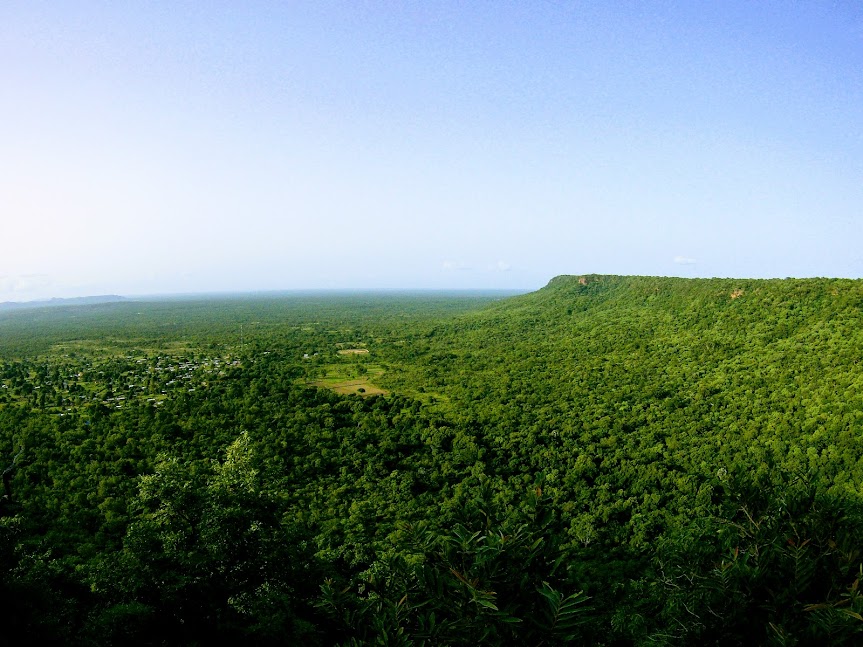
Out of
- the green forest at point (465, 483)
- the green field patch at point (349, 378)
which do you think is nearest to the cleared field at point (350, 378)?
the green field patch at point (349, 378)

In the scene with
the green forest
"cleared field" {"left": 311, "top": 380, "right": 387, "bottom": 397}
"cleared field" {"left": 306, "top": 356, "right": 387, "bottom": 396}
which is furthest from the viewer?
"cleared field" {"left": 306, "top": 356, "right": 387, "bottom": 396}

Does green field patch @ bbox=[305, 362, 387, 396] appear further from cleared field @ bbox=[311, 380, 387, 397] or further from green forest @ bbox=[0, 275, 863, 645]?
green forest @ bbox=[0, 275, 863, 645]

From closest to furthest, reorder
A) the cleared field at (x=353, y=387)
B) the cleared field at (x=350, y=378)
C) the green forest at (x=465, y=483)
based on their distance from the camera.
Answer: the green forest at (x=465, y=483) < the cleared field at (x=353, y=387) < the cleared field at (x=350, y=378)

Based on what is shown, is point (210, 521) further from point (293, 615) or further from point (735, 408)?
point (735, 408)

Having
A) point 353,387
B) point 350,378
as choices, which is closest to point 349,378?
point 350,378

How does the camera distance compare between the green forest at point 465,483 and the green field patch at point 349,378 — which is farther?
the green field patch at point 349,378

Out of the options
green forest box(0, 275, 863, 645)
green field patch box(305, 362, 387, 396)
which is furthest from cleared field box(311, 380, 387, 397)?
green forest box(0, 275, 863, 645)

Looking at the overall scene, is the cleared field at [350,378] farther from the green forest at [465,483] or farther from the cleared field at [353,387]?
the green forest at [465,483]

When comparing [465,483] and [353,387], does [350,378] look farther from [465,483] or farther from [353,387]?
[465,483]
